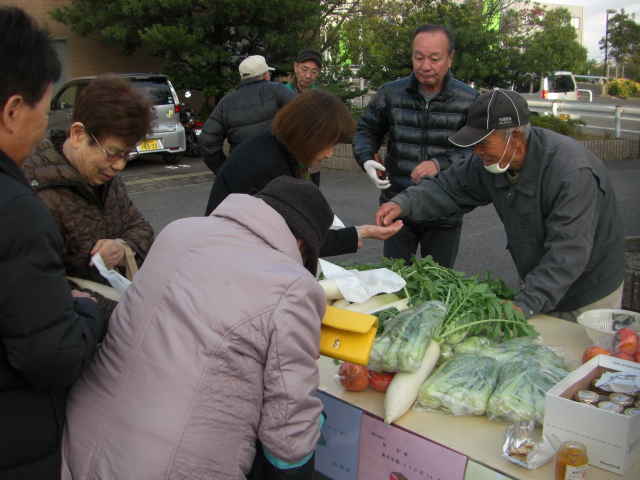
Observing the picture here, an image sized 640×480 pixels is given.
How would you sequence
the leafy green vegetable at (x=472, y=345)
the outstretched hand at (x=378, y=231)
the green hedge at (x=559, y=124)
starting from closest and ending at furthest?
1. the leafy green vegetable at (x=472, y=345)
2. the outstretched hand at (x=378, y=231)
3. the green hedge at (x=559, y=124)

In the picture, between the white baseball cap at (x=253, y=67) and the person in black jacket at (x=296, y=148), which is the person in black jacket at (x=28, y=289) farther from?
the white baseball cap at (x=253, y=67)

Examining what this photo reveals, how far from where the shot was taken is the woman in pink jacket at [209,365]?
1409mm

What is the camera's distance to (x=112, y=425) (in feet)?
4.79

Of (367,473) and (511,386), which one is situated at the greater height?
(511,386)

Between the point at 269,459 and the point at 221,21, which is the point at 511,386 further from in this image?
the point at 221,21

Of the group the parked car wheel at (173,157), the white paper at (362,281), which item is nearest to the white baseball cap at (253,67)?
the white paper at (362,281)

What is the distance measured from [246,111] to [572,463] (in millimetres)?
3888

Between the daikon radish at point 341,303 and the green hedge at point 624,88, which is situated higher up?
the green hedge at point 624,88

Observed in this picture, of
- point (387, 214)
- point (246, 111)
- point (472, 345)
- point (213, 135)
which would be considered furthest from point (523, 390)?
point (213, 135)

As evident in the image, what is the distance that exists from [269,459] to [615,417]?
939mm

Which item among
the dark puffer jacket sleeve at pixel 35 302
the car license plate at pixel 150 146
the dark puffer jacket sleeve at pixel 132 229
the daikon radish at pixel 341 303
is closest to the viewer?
the dark puffer jacket sleeve at pixel 35 302

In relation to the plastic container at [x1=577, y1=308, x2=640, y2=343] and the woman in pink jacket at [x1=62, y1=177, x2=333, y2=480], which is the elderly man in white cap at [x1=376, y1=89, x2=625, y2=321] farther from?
the woman in pink jacket at [x1=62, y1=177, x2=333, y2=480]

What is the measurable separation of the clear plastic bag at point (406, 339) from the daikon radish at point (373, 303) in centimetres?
26

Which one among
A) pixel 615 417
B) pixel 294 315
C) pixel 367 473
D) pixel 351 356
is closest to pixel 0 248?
pixel 294 315
